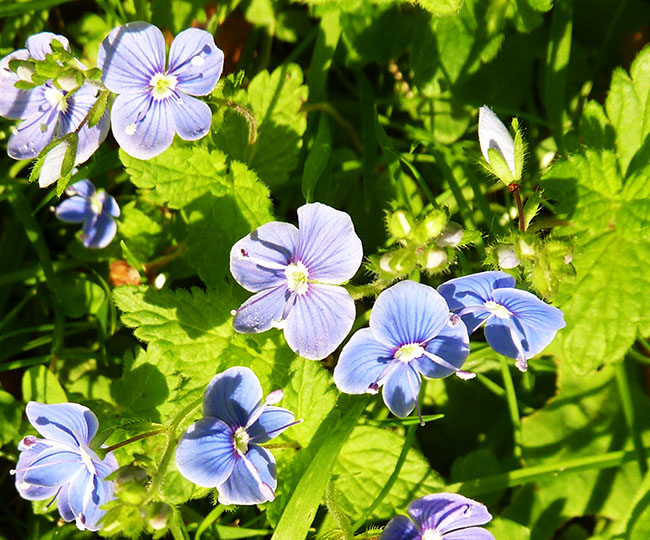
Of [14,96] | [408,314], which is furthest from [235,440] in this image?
[14,96]

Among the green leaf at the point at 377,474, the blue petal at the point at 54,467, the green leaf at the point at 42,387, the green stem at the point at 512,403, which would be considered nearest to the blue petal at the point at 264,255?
the green leaf at the point at 377,474

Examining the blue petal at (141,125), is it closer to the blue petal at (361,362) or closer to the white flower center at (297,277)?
the white flower center at (297,277)

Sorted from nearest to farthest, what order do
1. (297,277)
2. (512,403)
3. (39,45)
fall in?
1. (297,277)
2. (39,45)
3. (512,403)

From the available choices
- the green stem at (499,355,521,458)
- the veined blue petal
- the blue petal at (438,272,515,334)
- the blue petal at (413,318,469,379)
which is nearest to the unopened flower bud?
the blue petal at (438,272,515,334)

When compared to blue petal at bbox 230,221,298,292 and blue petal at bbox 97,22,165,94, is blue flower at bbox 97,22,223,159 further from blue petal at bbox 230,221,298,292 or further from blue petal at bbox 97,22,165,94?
blue petal at bbox 230,221,298,292

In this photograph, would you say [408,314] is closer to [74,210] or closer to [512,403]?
[512,403]
